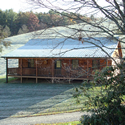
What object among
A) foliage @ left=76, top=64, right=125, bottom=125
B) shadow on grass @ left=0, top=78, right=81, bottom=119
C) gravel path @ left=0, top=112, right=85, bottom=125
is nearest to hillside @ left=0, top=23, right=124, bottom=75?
foliage @ left=76, top=64, right=125, bottom=125

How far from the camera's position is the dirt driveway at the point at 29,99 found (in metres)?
11.1

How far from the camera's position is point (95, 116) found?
18.2 ft

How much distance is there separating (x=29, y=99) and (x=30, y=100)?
0.35 m

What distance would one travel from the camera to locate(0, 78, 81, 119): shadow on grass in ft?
36.2

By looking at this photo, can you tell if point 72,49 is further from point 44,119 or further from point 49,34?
point 44,119

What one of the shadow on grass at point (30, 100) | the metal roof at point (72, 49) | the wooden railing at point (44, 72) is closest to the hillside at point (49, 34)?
the metal roof at point (72, 49)

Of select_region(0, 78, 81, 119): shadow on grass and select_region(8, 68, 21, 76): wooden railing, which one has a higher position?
select_region(8, 68, 21, 76): wooden railing

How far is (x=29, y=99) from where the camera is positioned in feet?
45.5

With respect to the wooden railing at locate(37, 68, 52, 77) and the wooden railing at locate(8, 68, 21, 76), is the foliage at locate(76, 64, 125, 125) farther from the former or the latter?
the wooden railing at locate(8, 68, 21, 76)

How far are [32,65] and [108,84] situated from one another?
17545 mm

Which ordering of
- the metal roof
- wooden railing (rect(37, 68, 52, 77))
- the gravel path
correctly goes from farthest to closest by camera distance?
wooden railing (rect(37, 68, 52, 77))
the gravel path
the metal roof

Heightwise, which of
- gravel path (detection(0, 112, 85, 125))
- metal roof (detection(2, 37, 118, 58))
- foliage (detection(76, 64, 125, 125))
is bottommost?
gravel path (detection(0, 112, 85, 125))

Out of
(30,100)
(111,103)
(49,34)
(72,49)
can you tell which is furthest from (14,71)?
(111,103)

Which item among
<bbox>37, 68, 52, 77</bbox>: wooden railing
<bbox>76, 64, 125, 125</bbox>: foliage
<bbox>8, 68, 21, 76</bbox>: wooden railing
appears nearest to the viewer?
<bbox>76, 64, 125, 125</bbox>: foliage
